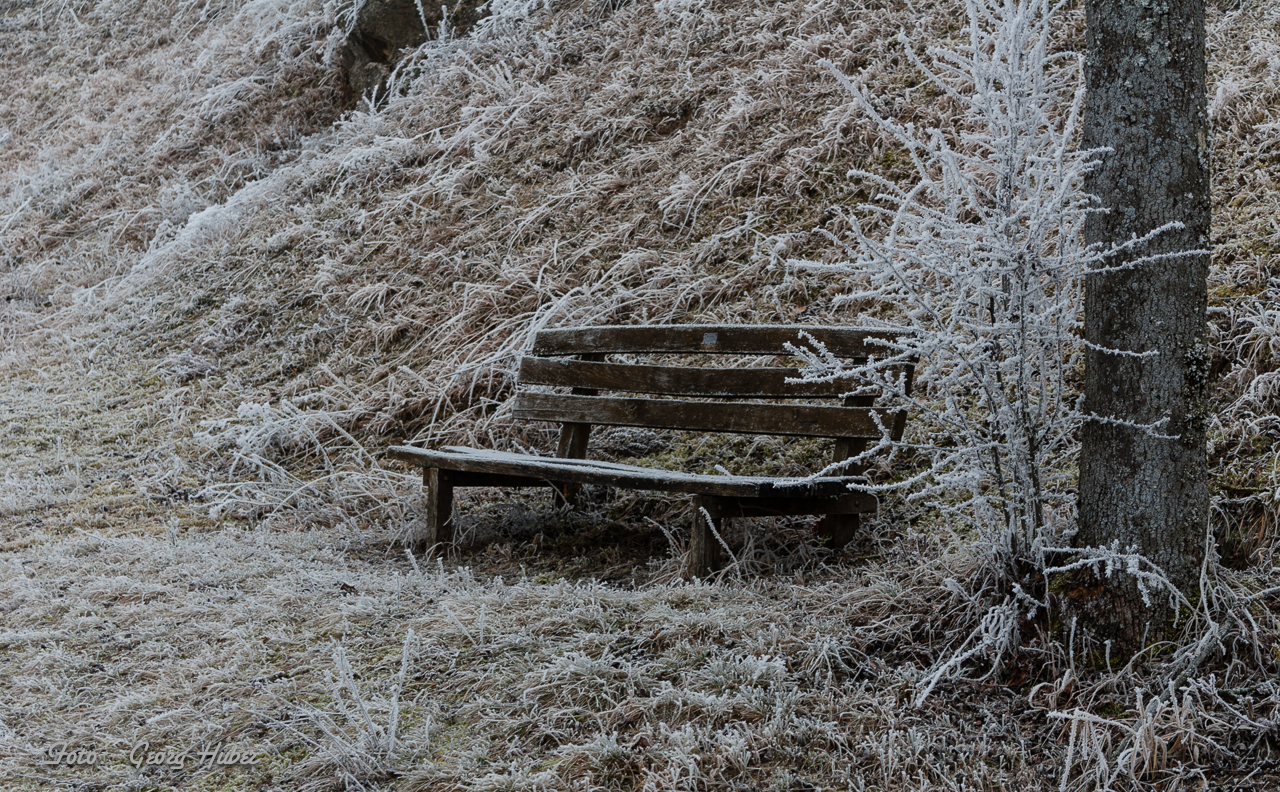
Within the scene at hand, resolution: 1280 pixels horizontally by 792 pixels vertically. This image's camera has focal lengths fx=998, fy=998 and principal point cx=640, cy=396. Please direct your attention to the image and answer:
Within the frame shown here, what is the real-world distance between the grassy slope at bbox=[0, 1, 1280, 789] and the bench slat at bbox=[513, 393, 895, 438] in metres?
0.49

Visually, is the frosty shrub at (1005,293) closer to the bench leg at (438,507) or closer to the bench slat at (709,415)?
the bench slat at (709,415)

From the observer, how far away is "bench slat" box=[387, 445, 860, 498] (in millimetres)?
3697

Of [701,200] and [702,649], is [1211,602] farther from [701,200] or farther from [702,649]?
[701,200]

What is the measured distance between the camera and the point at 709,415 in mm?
4535

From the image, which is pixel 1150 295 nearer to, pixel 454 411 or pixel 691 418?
pixel 691 418

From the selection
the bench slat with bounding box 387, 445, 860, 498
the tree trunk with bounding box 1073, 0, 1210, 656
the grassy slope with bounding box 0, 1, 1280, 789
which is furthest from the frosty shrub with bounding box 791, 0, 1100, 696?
the bench slat with bounding box 387, 445, 860, 498

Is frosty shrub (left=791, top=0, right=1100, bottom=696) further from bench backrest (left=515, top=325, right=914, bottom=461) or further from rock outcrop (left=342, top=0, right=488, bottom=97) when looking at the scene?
rock outcrop (left=342, top=0, right=488, bottom=97)

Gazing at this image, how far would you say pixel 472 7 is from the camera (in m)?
10.8

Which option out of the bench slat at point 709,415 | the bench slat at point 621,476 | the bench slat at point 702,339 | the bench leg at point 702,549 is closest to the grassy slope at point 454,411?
the bench leg at point 702,549

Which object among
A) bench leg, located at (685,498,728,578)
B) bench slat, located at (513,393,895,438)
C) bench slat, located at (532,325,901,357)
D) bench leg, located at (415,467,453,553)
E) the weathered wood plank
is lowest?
bench leg, located at (415,467,453,553)

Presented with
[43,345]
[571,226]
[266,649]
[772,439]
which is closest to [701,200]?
[571,226]

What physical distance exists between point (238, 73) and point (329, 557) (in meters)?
10.0

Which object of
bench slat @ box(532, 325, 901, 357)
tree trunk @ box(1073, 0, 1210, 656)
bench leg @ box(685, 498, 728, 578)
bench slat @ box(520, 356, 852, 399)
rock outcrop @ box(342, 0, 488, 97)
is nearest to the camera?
tree trunk @ box(1073, 0, 1210, 656)

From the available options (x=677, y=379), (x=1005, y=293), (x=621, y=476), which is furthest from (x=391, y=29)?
(x=1005, y=293)
